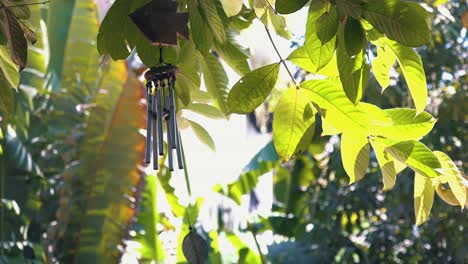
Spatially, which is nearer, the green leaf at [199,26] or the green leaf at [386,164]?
the green leaf at [199,26]

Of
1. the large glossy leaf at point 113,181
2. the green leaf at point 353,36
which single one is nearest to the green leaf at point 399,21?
the green leaf at point 353,36

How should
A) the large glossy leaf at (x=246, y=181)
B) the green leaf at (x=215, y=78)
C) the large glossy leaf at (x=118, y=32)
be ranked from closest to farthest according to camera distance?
the large glossy leaf at (x=118, y=32)
the green leaf at (x=215, y=78)
the large glossy leaf at (x=246, y=181)

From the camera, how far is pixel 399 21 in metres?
1.09

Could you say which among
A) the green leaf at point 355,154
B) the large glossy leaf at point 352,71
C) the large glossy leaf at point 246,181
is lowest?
the large glossy leaf at point 246,181

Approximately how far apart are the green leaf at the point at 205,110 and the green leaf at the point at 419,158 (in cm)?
43

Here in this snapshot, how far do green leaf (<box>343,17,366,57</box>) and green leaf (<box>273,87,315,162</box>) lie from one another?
0.25 meters

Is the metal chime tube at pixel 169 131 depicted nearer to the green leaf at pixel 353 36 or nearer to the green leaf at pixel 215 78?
the green leaf at pixel 215 78

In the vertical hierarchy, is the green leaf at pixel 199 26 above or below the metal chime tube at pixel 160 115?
above

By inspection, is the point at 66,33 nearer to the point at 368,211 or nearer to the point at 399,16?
the point at 368,211

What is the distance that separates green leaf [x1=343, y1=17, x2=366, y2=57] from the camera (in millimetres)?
1114

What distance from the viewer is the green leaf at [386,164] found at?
54.9 inches

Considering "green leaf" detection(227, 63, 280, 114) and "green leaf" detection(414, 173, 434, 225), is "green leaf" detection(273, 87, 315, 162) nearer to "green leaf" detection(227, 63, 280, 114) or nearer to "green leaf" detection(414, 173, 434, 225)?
"green leaf" detection(227, 63, 280, 114)

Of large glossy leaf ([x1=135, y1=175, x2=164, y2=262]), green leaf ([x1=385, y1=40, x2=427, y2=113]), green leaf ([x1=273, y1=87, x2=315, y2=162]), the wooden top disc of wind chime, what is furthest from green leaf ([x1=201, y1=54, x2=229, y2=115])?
large glossy leaf ([x1=135, y1=175, x2=164, y2=262])

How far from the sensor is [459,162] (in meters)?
3.67
